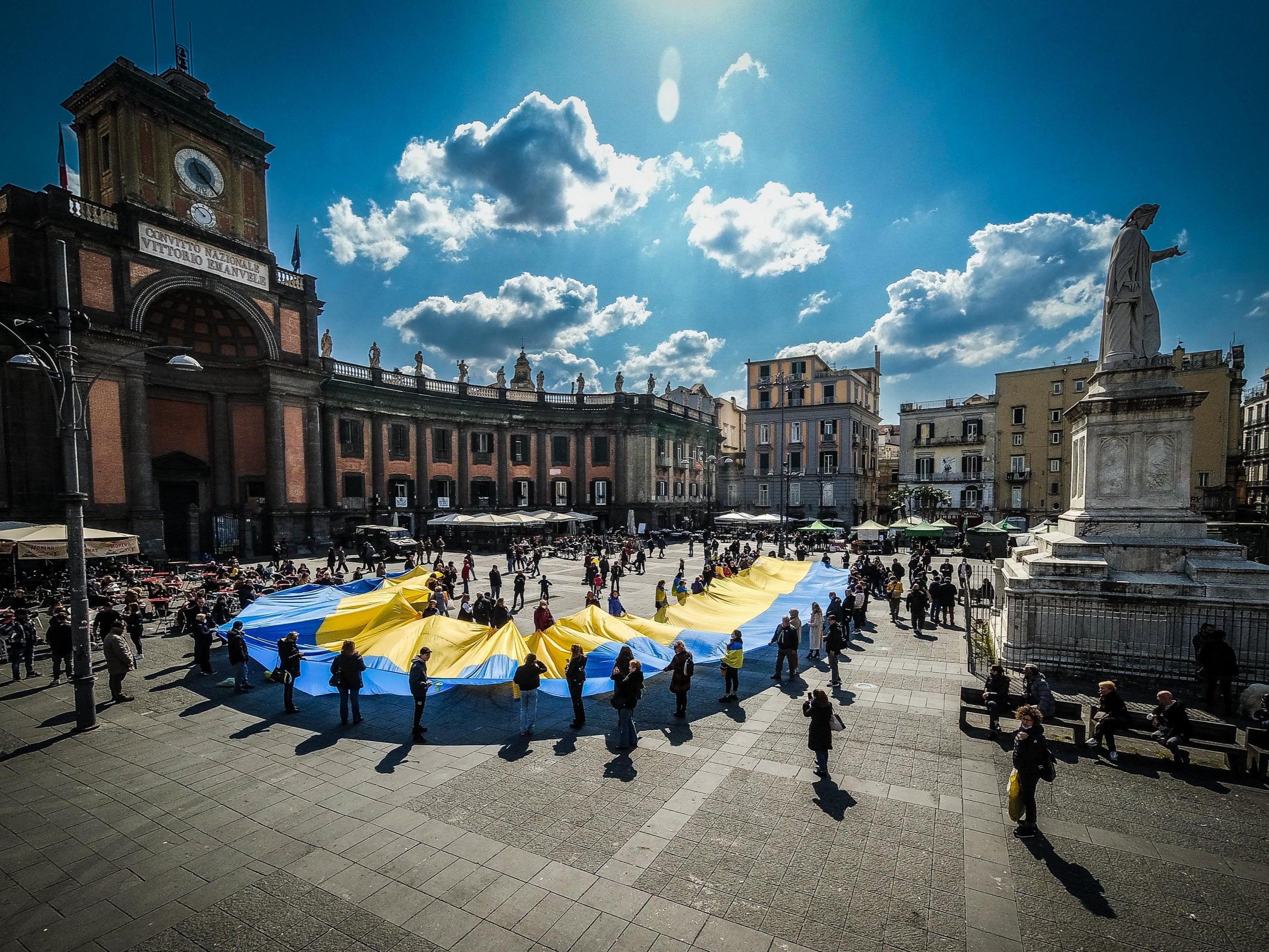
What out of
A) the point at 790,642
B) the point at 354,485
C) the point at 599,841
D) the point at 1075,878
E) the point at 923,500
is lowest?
the point at 923,500

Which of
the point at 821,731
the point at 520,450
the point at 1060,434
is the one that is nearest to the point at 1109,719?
the point at 821,731

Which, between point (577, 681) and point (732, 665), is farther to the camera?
point (732, 665)

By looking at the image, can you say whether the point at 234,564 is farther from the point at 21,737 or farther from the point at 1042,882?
the point at 1042,882

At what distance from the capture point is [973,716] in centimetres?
970

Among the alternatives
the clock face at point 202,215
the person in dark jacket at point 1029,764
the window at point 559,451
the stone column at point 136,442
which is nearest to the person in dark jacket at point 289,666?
the person in dark jacket at point 1029,764

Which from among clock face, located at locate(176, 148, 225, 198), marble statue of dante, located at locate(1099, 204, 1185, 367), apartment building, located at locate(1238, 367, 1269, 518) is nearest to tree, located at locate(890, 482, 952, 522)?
apartment building, located at locate(1238, 367, 1269, 518)

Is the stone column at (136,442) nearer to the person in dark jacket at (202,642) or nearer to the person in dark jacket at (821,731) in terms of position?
the person in dark jacket at (202,642)

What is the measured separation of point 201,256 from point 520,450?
82.2 ft

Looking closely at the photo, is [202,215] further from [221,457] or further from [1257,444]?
[1257,444]

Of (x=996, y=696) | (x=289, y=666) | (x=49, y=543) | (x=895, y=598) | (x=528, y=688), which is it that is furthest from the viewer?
(x=49, y=543)

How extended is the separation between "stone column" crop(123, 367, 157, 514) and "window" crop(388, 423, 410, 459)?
593 inches

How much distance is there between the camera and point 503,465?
47812 millimetres

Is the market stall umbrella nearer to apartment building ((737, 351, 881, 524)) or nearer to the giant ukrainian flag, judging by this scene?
the giant ukrainian flag

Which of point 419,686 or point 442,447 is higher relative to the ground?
point 442,447
